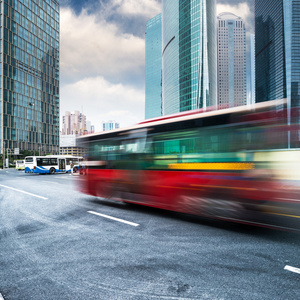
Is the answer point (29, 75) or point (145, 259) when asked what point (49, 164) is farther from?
point (29, 75)

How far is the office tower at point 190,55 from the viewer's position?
81.3m

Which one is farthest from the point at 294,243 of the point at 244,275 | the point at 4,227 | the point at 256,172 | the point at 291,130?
the point at 4,227

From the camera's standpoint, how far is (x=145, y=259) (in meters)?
3.67

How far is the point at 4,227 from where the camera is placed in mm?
5590

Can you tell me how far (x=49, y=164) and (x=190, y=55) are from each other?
7018cm

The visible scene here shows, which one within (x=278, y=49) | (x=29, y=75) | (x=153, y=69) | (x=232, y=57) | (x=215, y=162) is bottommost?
(x=215, y=162)

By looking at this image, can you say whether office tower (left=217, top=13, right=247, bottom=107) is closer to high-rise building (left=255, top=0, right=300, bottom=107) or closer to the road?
high-rise building (left=255, top=0, right=300, bottom=107)

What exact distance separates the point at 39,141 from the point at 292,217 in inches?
4040

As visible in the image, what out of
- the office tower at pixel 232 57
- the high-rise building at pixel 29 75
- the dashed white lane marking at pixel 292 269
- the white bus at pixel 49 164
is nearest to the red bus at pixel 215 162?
the dashed white lane marking at pixel 292 269

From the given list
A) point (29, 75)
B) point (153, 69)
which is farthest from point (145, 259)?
point (153, 69)

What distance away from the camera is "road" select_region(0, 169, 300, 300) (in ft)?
9.18

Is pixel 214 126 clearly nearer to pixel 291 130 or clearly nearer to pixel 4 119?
pixel 291 130

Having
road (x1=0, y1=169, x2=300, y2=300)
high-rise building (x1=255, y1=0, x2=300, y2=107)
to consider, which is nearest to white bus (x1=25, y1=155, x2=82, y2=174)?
road (x1=0, y1=169, x2=300, y2=300)

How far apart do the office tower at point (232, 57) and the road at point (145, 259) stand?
611ft
